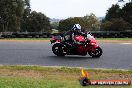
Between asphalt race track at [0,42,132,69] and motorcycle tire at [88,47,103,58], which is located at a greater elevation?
motorcycle tire at [88,47,103,58]

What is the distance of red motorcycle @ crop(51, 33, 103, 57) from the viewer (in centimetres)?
1748

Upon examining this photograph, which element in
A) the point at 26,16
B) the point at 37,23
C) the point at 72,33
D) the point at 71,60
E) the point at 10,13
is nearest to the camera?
the point at 71,60

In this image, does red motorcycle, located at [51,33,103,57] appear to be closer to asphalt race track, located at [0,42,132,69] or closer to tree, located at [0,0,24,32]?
asphalt race track, located at [0,42,132,69]

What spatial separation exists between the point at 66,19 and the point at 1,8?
30516 millimetres

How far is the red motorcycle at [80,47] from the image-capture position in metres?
17.5

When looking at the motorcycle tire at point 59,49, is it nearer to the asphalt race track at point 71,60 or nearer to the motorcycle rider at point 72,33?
the asphalt race track at point 71,60

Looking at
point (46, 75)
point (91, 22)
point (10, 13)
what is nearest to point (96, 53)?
point (46, 75)

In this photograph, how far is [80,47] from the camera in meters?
17.5

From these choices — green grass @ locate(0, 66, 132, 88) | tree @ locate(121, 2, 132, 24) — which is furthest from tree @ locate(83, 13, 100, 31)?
green grass @ locate(0, 66, 132, 88)

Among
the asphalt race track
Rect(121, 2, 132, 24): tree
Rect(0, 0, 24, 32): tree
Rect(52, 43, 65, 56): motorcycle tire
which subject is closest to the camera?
the asphalt race track

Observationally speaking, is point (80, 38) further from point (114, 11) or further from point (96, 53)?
point (114, 11)

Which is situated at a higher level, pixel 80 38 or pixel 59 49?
pixel 80 38

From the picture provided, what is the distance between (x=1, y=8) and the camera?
249 feet

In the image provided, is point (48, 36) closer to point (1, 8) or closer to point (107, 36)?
point (107, 36)
